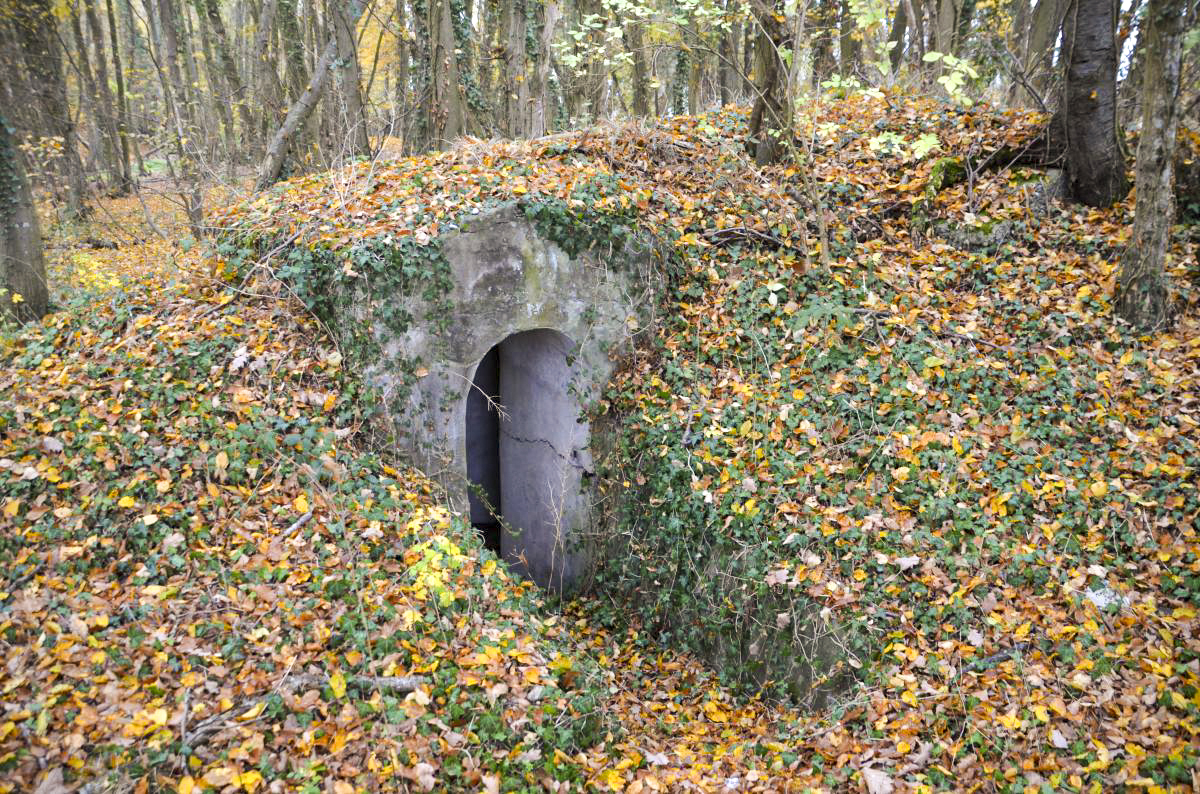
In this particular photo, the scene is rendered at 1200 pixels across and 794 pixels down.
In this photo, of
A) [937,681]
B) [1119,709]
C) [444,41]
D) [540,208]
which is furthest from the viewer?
[444,41]

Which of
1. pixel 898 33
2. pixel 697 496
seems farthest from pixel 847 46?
pixel 697 496

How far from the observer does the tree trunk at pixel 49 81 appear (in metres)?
10.3

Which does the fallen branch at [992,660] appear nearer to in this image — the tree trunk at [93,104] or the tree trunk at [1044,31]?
the tree trunk at [1044,31]

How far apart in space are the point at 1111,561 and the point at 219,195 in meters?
18.5

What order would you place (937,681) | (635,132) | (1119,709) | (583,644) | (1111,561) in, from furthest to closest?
(635,132) < (583,644) < (1111,561) < (937,681) < (1119,709)

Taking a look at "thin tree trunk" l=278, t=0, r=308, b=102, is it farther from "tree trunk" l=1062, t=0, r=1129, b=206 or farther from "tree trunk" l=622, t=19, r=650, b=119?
"tree trunk" l=1062, t=0, r=1129, b=206

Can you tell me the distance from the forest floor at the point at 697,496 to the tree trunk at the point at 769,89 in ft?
3.10

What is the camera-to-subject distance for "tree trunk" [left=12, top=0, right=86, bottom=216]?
10.3 meters

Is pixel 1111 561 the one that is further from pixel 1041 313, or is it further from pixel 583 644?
pixel 583 644

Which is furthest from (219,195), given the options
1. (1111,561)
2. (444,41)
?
(1111,561)

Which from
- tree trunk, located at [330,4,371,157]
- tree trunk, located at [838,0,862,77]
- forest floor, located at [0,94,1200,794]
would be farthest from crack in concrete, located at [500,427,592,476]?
tree trunk, located at [838,0,862,77]

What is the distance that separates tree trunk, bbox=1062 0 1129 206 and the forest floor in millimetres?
325

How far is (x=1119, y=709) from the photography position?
13.9 feet

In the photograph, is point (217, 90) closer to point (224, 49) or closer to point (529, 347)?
point (224, 49)
